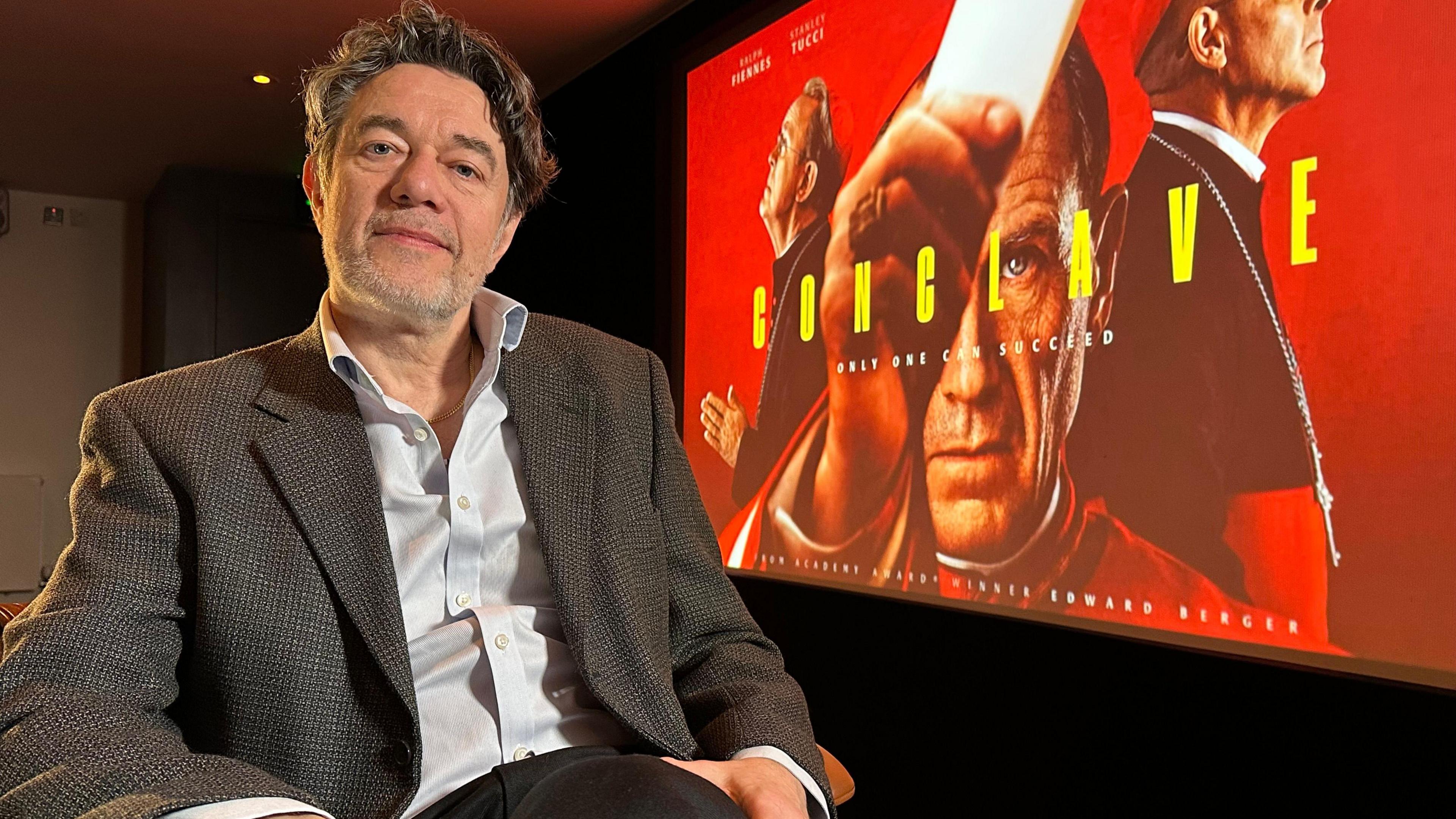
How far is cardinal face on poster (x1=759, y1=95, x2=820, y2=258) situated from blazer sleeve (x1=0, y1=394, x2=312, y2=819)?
89.8 inches

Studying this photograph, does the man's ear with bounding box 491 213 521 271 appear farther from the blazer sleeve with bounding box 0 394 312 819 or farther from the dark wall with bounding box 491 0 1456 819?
the dark wall with bounding box 491 0 1456 819

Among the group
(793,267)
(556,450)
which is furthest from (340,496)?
A: (793,267)

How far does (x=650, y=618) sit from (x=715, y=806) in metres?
0.43

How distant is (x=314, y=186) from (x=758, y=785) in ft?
3.52

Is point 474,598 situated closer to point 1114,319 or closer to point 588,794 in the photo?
point 588,794

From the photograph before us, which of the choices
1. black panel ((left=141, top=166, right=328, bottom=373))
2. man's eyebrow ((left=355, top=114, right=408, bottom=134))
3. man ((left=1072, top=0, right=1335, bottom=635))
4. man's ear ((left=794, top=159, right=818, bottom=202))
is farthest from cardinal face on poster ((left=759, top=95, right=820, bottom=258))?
black panel ((left=141, top=166, right=328, bottom=373))

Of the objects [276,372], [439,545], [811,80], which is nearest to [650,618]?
[439,545]

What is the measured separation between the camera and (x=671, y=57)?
4.22 metres

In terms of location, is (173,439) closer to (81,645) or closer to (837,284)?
(81,645)

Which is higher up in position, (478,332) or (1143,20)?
(1143,20)

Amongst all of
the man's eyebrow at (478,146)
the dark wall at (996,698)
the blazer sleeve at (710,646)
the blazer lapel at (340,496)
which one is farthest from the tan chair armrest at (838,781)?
the dark wall at (996,698)

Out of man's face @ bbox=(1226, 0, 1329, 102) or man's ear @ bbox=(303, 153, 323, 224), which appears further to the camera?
man's face @ bbox=(1226, 0, 1329, 102)

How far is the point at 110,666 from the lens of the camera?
1123 millimetres

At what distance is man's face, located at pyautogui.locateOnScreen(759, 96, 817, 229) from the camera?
3289mm
